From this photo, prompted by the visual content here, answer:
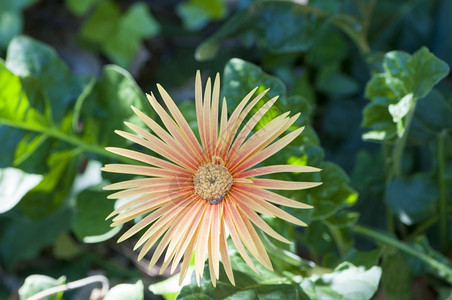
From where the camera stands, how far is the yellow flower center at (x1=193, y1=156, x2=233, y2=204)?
A: 75 cm

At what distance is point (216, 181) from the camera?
746mm

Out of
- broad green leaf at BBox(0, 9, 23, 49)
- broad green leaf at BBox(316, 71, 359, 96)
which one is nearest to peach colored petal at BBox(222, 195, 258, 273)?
broad green leaf at BBox(316, 71, 359, 96)

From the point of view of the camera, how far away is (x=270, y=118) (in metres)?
0.86

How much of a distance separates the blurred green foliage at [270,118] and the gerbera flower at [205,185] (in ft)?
0.46

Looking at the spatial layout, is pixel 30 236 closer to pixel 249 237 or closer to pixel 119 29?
pixel 119 29

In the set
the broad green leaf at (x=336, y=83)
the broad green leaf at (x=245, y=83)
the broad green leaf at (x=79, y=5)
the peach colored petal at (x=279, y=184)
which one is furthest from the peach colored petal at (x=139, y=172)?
the broad green leaf at (x=79, y=5)

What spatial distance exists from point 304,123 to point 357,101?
664 millimetres

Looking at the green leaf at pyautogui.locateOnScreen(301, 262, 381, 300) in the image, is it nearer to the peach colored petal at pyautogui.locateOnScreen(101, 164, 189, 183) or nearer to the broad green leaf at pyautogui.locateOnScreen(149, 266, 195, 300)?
the broad green leaf at pyautogui.locateOnScreen(149, 266, 195, 300)

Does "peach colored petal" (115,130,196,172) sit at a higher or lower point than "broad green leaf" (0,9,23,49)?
lower

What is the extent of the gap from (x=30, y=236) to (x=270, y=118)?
0.95 metres

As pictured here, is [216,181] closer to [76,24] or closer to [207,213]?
[207,213]

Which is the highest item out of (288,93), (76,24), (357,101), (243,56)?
(76,24)

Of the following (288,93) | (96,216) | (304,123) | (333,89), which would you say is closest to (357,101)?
(333,89)

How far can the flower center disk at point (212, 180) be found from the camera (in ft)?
2.45
